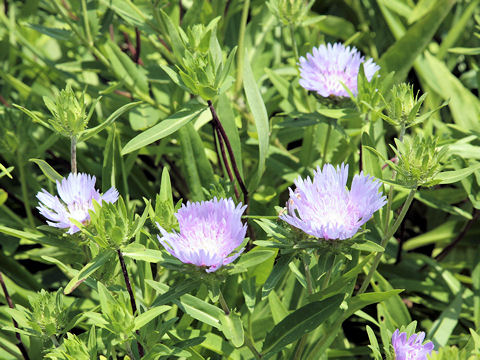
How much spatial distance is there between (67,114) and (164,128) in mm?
186

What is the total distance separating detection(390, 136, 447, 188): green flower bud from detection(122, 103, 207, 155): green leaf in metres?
0.41

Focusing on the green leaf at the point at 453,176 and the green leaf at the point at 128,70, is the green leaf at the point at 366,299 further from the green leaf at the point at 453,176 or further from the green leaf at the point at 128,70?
the green leaf at the point at 128,70

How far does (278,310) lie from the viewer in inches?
44.0

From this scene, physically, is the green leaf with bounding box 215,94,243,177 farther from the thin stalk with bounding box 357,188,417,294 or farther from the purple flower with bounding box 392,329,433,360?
the purple flower with bounding box 392,329,433,360

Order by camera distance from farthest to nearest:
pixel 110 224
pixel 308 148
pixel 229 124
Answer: pixel 308 148 → pixel 229 124 → pixel 110 224

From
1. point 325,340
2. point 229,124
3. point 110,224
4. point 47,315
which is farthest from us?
point 229,124

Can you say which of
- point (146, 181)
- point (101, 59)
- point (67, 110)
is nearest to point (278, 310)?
point (67, 110)

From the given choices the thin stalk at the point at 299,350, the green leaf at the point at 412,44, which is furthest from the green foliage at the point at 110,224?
the green leaf at the point at 412,44

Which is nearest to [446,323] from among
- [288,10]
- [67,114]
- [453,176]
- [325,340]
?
[325,340]

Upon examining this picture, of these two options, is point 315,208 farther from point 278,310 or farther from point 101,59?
point 101,59

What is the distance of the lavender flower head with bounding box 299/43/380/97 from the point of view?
4.00 ft

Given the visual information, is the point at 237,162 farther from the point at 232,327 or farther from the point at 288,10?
the point at 232,327

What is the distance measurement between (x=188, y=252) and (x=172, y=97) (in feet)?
2.65

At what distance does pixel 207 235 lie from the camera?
87cm
